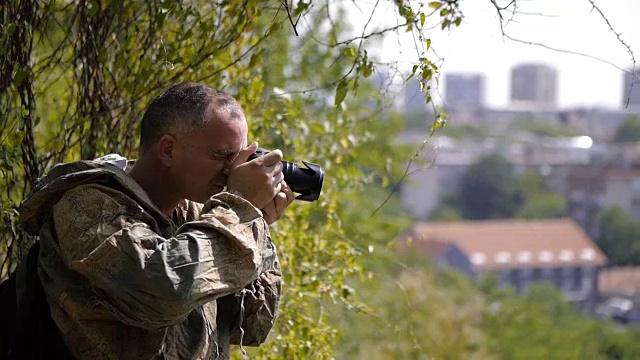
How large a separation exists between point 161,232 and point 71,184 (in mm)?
166

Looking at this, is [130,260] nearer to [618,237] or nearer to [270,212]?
[270,212]

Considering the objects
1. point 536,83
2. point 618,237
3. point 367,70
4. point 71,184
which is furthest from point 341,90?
point 536,83

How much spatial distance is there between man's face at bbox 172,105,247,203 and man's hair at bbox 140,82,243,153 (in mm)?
12

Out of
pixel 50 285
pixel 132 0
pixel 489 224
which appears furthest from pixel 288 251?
pixel 489 224

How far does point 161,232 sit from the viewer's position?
175 centimetres

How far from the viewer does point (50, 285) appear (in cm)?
169

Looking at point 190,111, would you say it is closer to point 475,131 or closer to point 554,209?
point 554,209

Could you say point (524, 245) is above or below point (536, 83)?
below

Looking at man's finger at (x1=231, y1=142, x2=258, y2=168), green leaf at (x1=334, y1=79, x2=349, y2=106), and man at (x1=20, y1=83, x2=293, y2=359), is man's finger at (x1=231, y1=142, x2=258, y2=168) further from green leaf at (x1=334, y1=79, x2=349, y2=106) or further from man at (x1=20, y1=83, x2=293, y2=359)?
green leaf at (x1=334, y1=79, x2=349, y2=106)

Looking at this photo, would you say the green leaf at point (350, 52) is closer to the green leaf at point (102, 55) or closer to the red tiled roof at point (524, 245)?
the green leaf at point (102, 55)

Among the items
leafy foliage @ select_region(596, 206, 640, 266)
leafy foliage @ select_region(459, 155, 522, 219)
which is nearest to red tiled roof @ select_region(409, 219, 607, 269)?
leafy foliage @ select_region(596, 206, 640, 266)

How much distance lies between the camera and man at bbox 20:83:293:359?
158 cm

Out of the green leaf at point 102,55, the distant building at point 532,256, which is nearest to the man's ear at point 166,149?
the green leaf at point 102,55

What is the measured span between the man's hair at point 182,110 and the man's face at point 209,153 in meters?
0.01
